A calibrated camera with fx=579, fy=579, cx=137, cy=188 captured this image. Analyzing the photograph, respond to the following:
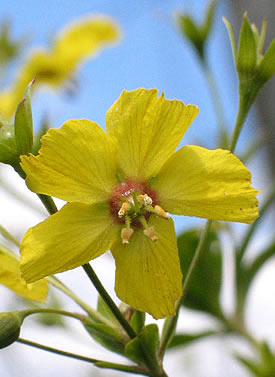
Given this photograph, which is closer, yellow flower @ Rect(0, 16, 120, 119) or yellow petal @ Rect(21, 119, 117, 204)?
yellow petal @ Rect(21, 119, 117, 204)

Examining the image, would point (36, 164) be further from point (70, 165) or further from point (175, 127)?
point (175, 127)

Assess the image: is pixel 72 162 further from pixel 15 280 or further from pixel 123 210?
pixel 15 280

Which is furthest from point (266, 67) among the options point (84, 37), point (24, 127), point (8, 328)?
point (84, 37)

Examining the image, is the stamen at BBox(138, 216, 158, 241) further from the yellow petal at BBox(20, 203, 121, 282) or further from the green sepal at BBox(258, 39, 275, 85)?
the green sepal at BBox(258, 39, 275, 85)

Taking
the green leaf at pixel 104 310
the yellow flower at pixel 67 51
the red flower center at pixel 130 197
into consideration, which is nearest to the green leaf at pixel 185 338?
the green leaf at pixel 104 310

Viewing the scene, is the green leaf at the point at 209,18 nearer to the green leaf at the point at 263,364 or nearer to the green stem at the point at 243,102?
the green stem at the point at 243,102

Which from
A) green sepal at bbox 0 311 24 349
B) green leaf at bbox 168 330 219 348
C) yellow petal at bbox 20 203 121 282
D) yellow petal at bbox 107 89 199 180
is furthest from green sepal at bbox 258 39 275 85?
green leaf at bbox 168 330 219 348
